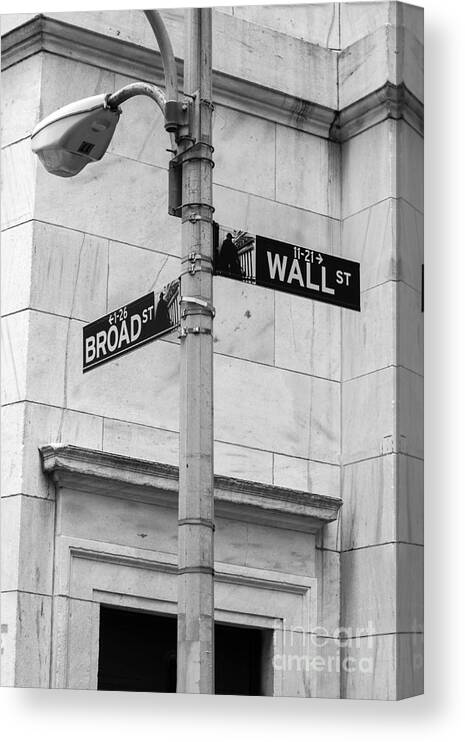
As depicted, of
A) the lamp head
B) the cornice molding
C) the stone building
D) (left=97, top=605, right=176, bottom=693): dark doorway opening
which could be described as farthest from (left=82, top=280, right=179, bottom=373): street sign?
the cornice molding

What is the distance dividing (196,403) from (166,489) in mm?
838

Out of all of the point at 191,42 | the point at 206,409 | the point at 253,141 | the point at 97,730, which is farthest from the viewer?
the point at 253,141

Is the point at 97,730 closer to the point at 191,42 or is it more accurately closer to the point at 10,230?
the point at 10,230

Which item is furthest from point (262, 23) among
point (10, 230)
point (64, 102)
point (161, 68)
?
point (10, 230)

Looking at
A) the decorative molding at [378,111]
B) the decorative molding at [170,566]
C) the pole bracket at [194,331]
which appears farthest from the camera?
the decorative molding at [378,111]

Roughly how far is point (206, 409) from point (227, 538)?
968 millimetres

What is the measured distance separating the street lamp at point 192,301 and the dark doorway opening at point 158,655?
0.81 feet

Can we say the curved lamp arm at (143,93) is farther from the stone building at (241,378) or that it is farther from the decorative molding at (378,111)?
the decorative molding at (378,111)

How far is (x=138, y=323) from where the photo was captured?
5.54 metres

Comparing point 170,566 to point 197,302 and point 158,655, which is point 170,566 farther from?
point 197,302

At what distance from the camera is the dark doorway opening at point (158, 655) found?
232 inches

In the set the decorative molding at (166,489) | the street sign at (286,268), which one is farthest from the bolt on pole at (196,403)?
the decorative molding at (166,489)

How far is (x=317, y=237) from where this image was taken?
6.20 metres

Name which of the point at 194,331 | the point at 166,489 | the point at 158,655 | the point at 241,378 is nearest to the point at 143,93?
the point at 194,331
